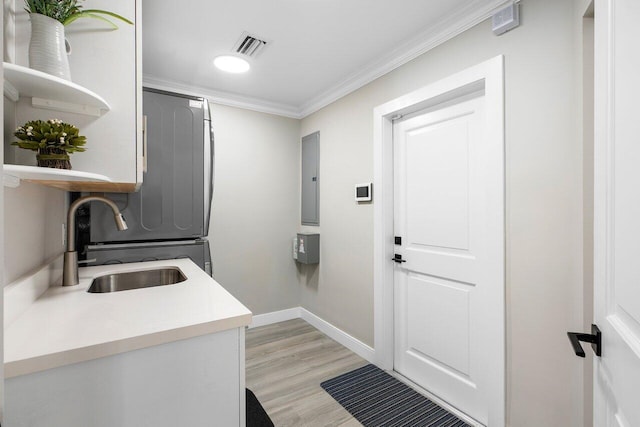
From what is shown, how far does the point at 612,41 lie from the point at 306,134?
2907mm

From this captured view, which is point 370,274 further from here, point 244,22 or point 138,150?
point 244,22

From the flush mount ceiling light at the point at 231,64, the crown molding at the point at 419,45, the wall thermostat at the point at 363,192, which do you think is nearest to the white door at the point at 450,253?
the wall thermostat at the point at 363,192

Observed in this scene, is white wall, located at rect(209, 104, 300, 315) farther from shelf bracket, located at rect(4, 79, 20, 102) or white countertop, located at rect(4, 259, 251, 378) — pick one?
shelf bracket, located at rect(4, 79, 20, 102)

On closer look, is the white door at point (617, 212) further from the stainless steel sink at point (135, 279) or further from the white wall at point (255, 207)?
the white wall at point (255, 207)

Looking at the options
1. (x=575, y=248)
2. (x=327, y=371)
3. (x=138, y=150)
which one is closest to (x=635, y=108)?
(x=575, y=248)

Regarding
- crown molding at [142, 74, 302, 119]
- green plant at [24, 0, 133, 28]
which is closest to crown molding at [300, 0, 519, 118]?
crown molding at [142, 74, 302, 119]

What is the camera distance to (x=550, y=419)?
1412 millimetres

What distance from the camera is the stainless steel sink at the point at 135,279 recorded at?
166 cm

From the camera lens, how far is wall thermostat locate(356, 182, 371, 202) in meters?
2.51

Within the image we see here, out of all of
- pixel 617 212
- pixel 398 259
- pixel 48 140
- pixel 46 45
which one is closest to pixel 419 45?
pixel 398 259

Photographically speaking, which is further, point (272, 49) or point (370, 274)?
point (370, 274)

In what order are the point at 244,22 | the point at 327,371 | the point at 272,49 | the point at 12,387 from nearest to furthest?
the point at 12,387
the point at 244,22
the point at 272,49
the point at 327,371

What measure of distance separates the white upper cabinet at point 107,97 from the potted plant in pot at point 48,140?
16 cm

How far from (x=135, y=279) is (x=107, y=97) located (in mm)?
1082
